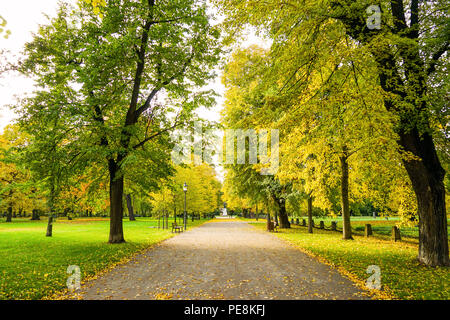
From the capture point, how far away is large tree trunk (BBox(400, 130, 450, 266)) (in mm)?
7492

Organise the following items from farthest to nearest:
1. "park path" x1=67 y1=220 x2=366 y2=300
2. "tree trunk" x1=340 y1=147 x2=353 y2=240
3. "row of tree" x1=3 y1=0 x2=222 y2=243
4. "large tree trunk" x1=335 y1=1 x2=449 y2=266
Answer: "tree trunk" x1=340 y1=147 x2=353 y2=240 < "row of tree" x1=3 y1=0 x2=222 y2=243 < "large tree trunk" x1=335 y1=1 x2=449 y2=266 < "park path" x1=67 y1=220 x2=366 y2=300

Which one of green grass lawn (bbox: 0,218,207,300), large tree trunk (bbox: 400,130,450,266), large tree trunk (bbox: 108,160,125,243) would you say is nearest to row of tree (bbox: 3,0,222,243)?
large tree trunk (bbox: 108,160,125,243)

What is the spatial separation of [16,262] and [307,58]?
1206cm

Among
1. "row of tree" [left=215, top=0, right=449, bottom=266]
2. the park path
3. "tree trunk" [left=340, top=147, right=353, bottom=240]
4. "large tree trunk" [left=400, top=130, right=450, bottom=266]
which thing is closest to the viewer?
the park path

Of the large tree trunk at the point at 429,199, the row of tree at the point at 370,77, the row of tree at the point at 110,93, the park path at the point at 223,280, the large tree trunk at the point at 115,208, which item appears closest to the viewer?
the park path at the point at 223,280

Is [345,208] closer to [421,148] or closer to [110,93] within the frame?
[421,148]

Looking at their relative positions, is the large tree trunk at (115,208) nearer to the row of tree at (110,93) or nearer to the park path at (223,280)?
the row of tree at (110,93)

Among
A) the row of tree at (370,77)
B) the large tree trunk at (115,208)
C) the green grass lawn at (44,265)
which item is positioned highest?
the row of tree at (370,77)

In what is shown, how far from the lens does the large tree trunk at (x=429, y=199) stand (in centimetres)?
749

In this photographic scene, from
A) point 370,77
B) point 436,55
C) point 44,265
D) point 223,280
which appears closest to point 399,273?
point 223,280

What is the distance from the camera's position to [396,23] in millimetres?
8133

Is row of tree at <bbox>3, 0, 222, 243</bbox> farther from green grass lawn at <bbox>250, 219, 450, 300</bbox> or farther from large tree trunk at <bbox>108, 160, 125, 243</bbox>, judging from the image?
green grass lawn at <bbox>250, 219, 450, 300</bbox>

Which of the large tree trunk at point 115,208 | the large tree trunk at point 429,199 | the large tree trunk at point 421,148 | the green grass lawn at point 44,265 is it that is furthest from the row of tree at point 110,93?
the large tree trunk at point 429,199

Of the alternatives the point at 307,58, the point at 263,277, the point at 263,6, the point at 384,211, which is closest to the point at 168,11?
the point at 263,6
